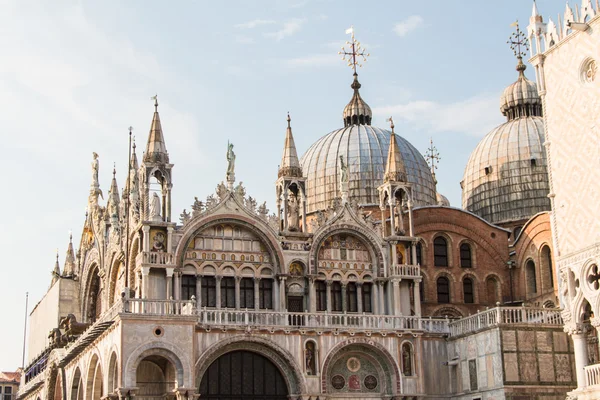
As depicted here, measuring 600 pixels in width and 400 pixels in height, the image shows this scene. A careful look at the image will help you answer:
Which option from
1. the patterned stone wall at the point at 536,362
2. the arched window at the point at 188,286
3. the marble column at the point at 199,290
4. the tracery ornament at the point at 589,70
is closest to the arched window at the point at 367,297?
the marble column at the point at 199,290

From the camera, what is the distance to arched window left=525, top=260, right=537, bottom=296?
4659cm

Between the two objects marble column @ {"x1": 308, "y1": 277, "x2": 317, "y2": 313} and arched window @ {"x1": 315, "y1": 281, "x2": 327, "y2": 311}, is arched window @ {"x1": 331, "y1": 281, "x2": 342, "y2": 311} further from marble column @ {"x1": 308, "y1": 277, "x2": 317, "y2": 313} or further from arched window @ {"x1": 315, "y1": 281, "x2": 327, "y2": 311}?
marble column @ {"x1": 308, "y1": 277, "x2": 317, "y2": 313}

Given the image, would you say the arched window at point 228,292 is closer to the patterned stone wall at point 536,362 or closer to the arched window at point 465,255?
the patterned stone wall at point 536,362

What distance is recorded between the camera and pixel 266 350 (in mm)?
36906

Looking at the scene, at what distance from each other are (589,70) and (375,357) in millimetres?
13336

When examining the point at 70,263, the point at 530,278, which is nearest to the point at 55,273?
the point at 70,263

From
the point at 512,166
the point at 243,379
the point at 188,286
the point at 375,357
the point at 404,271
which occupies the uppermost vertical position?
the point at 512,166

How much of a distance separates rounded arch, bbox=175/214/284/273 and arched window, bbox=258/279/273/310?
77 cm

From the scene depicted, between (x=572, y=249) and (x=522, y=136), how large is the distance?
2191 cm

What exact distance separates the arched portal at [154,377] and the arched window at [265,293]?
536cm

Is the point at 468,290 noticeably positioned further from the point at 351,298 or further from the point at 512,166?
the point at 512,166

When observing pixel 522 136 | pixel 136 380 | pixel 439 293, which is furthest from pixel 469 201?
pixel 136 380

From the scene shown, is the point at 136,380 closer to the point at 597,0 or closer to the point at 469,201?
the point at 597,0

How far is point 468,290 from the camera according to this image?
46906 millimetres
